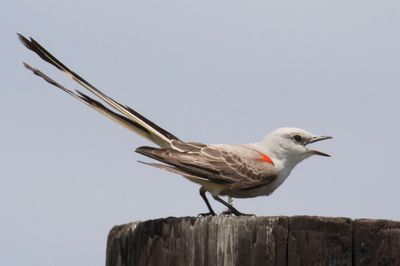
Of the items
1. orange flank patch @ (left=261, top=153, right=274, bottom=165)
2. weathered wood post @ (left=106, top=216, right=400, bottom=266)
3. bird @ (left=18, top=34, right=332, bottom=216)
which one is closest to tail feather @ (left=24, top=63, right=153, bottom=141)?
bird @ (left=18, top=34, right=332, bottom=216)

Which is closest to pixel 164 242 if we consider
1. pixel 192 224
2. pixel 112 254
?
pixel 192 224

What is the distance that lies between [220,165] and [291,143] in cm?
127

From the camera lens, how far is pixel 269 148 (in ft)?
34.8

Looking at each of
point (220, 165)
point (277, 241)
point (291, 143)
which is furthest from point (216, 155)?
point (277, 241)

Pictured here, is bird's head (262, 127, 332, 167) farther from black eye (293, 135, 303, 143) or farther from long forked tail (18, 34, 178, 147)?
long forked tail (18, 34, 178, 147)

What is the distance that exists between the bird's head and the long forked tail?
1.49 meters

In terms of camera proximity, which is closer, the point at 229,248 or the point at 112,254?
the point at 229,248

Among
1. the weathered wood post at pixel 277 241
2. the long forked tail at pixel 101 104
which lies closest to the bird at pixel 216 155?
the long forked tail at pixel 101 104

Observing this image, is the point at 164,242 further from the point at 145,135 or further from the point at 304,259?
the point at 145,135

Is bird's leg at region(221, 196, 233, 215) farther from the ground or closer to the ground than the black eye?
closer to the ground

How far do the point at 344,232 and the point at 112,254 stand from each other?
195cm

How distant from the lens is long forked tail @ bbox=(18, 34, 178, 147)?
9.00m

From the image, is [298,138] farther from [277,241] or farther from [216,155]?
[277,241]

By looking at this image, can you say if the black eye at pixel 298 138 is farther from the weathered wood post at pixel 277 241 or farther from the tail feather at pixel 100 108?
the weathered wood post at pixel 277 241
